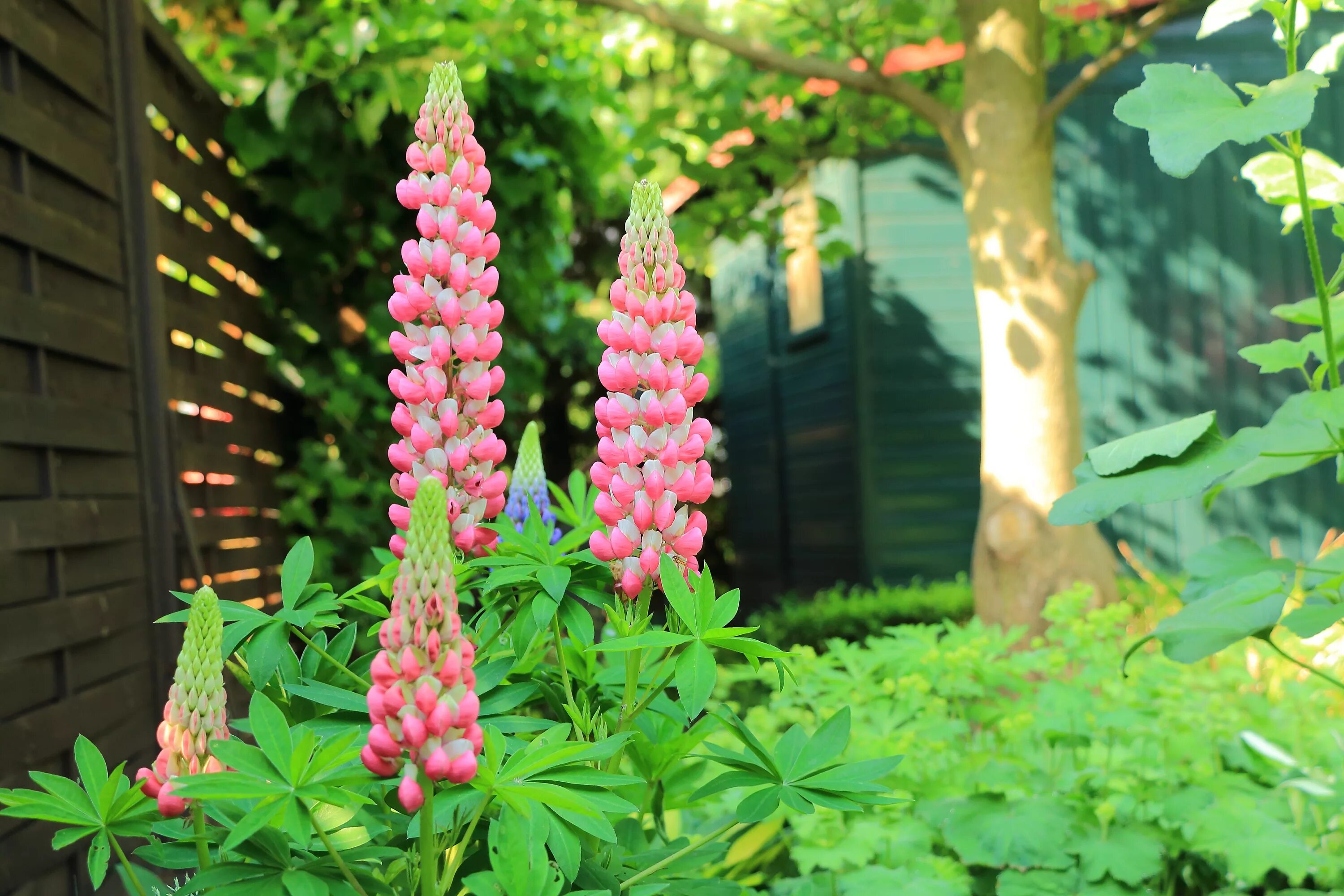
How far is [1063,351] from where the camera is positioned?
17.6ft

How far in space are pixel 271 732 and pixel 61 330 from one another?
2.20 metres

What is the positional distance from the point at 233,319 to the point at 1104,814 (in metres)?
3.91

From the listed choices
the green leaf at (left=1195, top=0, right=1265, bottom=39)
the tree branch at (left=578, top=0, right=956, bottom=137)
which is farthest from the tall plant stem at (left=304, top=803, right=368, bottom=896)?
the tree branch at (left=578, top=0, right=956, bottom=137)

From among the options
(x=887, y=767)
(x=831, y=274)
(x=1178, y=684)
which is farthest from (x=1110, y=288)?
(x=887, y=767)

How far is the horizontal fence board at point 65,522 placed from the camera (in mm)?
2289

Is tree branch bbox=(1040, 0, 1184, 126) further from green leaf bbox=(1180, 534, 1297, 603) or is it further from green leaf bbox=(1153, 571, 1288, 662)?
green leaf bbox=(1153, 571, 1288, 662)

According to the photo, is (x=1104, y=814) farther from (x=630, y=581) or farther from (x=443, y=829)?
(x=443, y=829)

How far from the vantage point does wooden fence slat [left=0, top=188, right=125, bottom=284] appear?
2438 mm

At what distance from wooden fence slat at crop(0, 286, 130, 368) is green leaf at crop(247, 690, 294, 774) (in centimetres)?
185

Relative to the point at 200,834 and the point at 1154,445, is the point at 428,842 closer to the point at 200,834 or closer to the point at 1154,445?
the point at 200,834

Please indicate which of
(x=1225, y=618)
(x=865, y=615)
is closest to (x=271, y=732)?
(x=1225, y=618)

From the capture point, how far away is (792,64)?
18.3ft

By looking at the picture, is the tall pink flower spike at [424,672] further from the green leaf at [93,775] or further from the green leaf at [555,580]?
the green leaf at [93,775]

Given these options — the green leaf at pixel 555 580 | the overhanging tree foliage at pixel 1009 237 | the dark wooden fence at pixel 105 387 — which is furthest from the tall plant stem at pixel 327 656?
the overhanging tree foliage at pixel 1009 237
